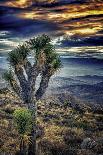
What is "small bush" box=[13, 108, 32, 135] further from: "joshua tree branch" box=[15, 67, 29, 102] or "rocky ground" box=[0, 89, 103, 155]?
"joshua tree branch" box=[15, 67, 29, 102]

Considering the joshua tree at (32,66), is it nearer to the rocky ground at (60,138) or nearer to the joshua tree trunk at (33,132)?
the joshua tree trunk at (33,132)

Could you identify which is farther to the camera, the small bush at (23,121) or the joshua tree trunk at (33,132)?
the joshua tree trunk at (33,132)

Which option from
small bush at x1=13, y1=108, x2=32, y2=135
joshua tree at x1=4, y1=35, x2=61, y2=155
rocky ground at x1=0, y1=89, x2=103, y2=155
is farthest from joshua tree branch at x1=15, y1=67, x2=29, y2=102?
rocky ground at x1=0, y1=89, x2=103, y2=155

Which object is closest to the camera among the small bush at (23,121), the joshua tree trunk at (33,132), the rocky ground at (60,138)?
the small bush at (23,121)

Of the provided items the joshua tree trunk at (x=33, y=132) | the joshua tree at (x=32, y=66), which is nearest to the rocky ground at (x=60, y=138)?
the joshua tree trunk at (x=33, y=132)

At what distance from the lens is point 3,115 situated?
30.2 metres

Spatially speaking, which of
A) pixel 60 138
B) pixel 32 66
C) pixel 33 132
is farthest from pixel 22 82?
pixel 60 138

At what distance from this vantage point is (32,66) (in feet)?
59.1

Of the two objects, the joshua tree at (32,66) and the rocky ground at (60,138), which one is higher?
the joshua tree at (32,66)

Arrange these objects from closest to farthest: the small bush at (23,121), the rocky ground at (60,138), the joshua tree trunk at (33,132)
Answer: the small bush at (23,121), the joshua tree trunk at (33,132), the rocky ground at (60,138)

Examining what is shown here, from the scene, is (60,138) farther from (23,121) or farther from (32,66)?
(32,66)

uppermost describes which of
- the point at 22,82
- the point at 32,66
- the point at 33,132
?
the point at 32,66

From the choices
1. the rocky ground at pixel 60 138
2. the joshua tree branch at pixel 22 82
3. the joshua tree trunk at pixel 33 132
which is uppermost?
the joshua tree branch at pixel 22 82

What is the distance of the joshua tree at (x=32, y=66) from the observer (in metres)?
17.6
